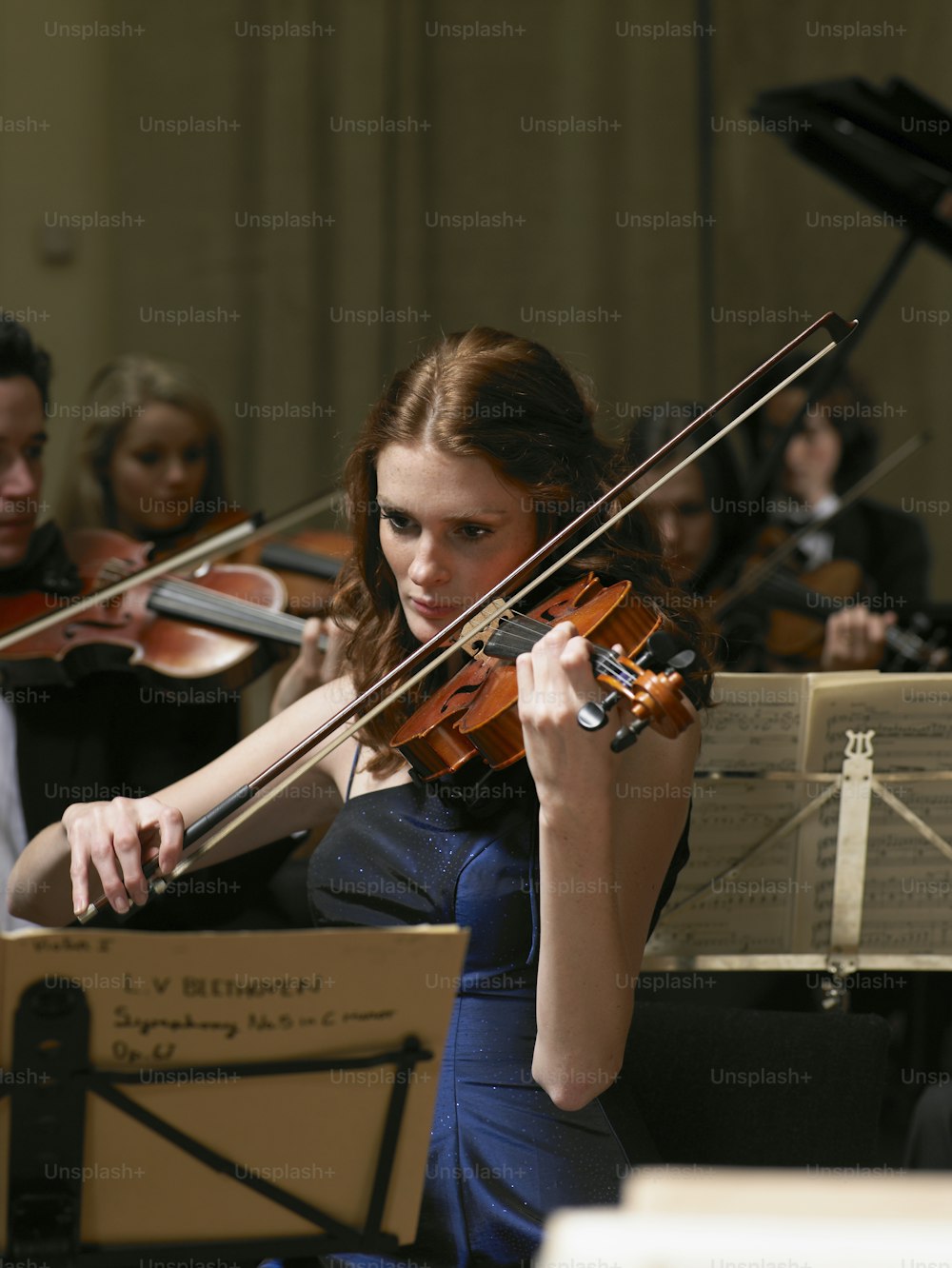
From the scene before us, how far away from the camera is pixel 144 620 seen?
234cm

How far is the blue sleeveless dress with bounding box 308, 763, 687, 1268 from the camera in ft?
4.43

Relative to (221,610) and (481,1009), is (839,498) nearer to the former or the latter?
(221,610)

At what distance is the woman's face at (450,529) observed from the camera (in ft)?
4.91

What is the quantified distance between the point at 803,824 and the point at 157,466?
58.3 inches

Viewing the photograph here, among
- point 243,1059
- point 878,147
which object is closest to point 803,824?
point 243,1059

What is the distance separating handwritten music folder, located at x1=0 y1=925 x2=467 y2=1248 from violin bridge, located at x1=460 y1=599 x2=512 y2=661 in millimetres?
515

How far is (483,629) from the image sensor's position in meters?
1.48

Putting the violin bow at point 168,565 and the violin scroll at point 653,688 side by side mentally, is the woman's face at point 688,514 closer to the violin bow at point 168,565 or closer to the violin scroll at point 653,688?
the violin bow at point 168,565

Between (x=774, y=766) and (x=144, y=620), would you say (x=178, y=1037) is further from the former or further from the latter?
(x=144, y=620)

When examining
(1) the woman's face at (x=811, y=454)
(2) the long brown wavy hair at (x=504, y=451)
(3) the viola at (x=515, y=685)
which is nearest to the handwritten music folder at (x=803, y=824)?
(2) the long brown wavy hair at (x=504, y=451)

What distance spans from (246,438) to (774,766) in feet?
9.36

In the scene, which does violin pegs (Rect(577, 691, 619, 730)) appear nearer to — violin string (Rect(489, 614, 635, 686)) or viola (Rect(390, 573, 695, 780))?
viola (Rect(390, 573, 695, 780))

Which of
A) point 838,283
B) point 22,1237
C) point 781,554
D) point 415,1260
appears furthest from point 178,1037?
point 838,283

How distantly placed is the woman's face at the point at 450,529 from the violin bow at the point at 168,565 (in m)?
0.43
